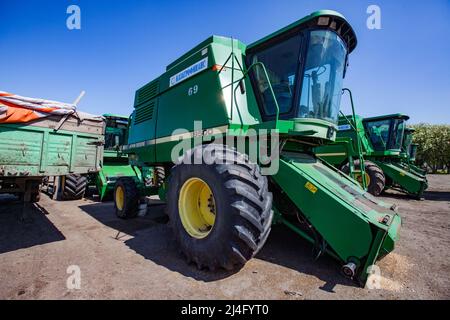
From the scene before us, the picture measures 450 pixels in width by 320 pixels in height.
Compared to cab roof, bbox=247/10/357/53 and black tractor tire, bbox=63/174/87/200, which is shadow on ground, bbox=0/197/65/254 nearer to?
black tractor tire, bbox=63/174/87/200

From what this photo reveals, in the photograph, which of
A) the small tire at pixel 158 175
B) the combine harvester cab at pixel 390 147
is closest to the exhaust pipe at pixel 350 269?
Answer: the small tire at pixel 158 175

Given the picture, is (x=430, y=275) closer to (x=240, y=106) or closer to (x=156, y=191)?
(x=240, y=106)

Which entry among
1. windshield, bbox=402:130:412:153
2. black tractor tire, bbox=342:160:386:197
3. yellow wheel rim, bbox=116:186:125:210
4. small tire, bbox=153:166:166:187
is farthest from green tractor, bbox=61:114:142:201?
windshield, bbox=402:130:412:153

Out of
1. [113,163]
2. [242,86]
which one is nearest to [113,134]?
[113,163]

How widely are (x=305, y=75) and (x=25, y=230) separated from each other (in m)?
5.47

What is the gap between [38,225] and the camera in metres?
4.58

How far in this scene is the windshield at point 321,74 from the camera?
10.9ft

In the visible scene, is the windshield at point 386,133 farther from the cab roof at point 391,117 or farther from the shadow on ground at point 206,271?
the shadow on ground at point 206,271

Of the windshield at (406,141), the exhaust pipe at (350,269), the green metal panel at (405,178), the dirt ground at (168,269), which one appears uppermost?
the windshield at (406,141)

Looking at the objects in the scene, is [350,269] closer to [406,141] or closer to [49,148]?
[49,148]

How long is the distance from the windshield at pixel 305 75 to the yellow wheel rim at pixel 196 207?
158 cm

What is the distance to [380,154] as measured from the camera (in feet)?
34.2

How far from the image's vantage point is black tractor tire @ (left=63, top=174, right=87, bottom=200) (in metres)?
7.18

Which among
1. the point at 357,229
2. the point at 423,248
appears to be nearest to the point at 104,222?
the point at 357,229
